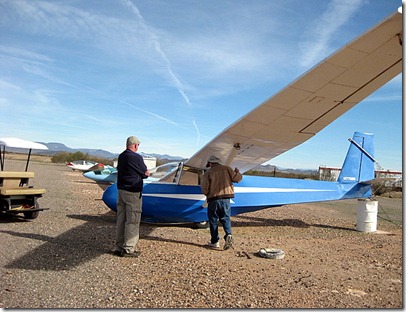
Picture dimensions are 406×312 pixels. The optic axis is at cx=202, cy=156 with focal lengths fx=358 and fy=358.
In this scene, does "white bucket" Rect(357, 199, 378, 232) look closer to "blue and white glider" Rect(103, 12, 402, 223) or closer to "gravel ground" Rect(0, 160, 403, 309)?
"gravel ground" Rect(0, 160, 403, 309)

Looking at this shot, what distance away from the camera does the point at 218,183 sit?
660 cm

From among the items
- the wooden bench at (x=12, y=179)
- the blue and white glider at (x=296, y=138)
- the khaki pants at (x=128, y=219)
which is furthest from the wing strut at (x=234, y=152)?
the wooden bench at (x=12, y=179)

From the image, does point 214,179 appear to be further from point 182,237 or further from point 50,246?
point 50,246

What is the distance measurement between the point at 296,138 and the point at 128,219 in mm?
3516

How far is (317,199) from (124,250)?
578 centimetres

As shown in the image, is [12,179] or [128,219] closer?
[128,219]

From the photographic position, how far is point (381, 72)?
4.46m

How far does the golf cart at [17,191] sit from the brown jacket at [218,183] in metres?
4.33

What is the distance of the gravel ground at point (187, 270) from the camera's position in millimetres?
3842

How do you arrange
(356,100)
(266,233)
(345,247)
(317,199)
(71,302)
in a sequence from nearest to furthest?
(71,302) < (356,100) < (345,247) < (266,233) < (317,199)

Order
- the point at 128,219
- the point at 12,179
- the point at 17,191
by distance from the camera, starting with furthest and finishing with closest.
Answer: the point at 12,179 < the point at 17,191 < the point at 128,219

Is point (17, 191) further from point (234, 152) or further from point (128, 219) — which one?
point (234, 152)

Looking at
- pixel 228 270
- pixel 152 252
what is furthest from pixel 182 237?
pixel 228 270

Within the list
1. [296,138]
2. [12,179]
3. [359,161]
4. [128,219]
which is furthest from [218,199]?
[359,161]
